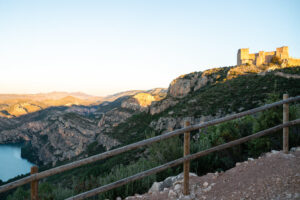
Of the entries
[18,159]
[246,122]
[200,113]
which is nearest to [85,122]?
[18,159]

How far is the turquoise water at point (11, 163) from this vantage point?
79.6 meters

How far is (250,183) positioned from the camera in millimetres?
2836

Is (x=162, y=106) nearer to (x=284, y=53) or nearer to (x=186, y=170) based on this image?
(x=284, y=53)

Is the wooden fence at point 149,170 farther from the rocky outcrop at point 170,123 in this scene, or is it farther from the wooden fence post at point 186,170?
the rocky outcrop at point 170,123

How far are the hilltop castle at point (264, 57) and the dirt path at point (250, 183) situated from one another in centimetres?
6528

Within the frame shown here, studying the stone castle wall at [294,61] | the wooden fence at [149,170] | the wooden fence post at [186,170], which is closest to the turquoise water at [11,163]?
the wooden fence at [149,170]

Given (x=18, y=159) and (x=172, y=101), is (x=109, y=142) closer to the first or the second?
(x=172, y=101)

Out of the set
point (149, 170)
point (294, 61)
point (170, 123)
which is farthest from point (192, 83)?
→ point (149, 170)

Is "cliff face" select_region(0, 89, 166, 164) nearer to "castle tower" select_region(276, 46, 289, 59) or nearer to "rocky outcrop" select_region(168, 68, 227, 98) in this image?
"rocky outcrop" select_region(168, 68, 227, 98)

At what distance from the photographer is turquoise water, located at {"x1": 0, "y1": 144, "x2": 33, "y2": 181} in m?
79.6

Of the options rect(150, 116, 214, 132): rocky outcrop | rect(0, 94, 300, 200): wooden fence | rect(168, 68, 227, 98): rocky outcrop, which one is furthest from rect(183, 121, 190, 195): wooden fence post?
rect(168, 68, 227, 98): rocky outcrop

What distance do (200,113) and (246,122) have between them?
91.6 feet

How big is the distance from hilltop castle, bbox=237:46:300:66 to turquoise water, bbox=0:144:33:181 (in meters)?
98.9

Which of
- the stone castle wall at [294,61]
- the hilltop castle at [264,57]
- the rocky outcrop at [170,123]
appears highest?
the hilltop castle at [264,57]
